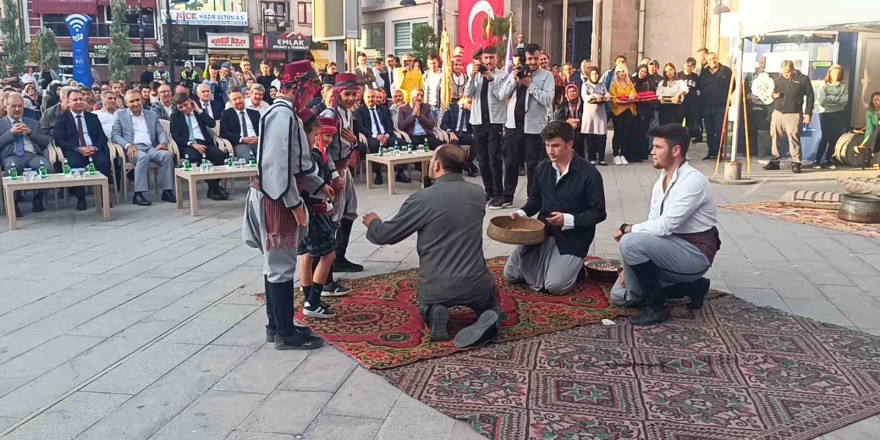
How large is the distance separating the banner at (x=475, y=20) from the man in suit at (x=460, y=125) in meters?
5.89

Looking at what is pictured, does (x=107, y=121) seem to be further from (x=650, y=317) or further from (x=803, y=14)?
(x=803, y=14)

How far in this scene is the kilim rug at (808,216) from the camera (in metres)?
7.21

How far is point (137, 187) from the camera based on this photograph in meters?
9.11

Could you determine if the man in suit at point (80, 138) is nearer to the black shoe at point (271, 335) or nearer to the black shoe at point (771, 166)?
the black shoe at point (271, 335)

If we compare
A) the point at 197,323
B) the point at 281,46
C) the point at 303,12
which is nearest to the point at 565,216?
the point at 197,323

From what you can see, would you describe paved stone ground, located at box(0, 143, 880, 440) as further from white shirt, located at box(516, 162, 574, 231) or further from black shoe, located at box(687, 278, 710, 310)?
white shirt, located at box(516, 162, 574, 231)

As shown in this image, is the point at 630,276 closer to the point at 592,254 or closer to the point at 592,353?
the point at 592,353

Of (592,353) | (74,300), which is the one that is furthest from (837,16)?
(74,300)

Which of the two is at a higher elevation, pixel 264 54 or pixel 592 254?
pixel 264 54

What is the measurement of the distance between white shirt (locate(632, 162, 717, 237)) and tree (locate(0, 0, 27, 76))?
4128 cm

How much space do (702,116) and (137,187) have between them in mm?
9228

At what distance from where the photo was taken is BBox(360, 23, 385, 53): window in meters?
30.7

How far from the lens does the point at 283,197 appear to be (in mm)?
3916

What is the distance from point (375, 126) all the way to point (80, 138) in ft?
12.6
